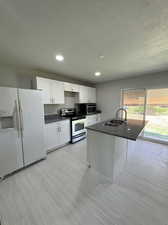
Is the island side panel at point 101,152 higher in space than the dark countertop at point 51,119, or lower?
lower

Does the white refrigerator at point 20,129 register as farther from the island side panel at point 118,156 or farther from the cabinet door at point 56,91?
the island side panel at point 118,156

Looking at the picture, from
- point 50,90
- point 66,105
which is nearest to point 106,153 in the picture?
point 50,90

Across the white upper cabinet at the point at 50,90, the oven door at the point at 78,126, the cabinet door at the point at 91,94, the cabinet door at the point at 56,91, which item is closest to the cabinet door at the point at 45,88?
the white upper cabinet at the point at 50,90

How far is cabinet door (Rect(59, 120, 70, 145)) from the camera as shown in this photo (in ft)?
9.96

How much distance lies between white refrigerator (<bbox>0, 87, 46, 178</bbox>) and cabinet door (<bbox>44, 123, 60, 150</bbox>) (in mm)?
235

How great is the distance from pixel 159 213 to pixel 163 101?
10.5ft

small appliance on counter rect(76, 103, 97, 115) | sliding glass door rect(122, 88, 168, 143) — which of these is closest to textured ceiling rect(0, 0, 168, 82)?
sliding glass door rect(122, 88, 168, 143)

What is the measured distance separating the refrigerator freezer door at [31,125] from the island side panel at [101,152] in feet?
4.05

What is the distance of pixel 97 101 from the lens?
16.4 feet

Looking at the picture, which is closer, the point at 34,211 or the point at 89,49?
the point at 34,211

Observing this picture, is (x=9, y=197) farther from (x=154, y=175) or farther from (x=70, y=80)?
(x=70, y=80)

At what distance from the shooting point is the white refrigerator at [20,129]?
1840mm

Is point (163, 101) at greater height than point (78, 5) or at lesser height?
lesser

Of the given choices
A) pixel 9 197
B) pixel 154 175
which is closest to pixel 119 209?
pixel 154 175
